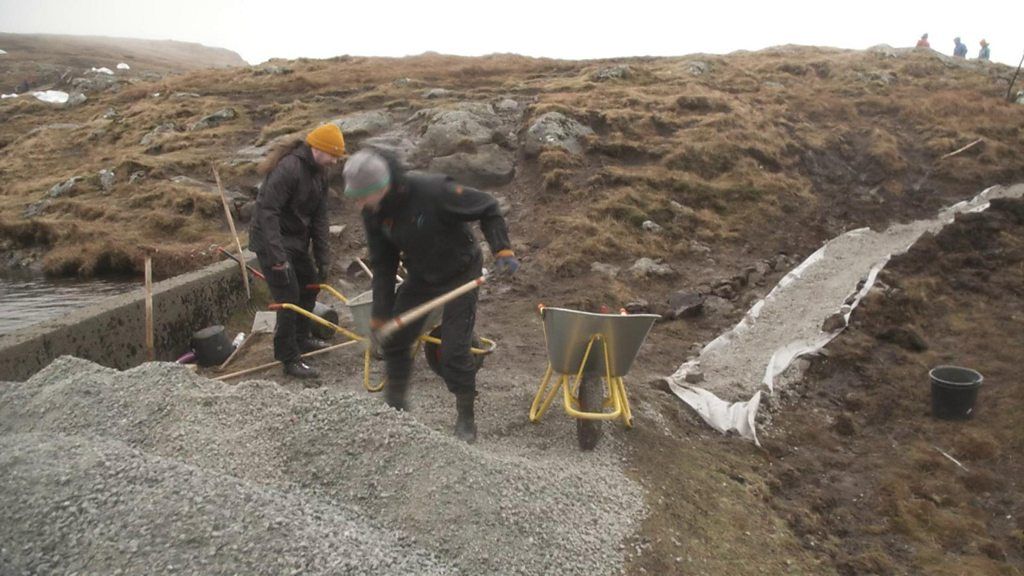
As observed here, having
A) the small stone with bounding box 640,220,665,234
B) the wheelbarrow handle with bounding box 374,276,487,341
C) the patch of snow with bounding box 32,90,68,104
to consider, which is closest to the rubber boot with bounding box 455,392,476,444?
the wheelbarrow handle with bounding box 374,276,487,341

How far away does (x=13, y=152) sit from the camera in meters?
20.8

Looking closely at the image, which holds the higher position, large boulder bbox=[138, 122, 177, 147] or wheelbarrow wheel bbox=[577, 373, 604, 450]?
wheelbarrow wheel bbox=[577, 373, 604, 450]

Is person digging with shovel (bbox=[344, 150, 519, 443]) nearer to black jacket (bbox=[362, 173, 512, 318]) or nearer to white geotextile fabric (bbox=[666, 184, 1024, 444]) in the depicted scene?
black jacket (bbox=[362, 173, 512, 318])

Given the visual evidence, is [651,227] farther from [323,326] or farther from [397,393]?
[397,393]

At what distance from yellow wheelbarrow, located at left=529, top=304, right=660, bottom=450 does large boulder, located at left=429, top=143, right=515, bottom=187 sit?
361 inches

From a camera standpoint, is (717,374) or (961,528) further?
(717,374)

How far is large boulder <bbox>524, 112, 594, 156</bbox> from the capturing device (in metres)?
A: 14.2

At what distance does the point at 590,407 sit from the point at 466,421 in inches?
34.5

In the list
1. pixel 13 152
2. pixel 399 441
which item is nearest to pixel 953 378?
pixel 399 441

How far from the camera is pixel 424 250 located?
14.9 ft

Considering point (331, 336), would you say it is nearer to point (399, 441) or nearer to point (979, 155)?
point (399, 441)

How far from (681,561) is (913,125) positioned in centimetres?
1805

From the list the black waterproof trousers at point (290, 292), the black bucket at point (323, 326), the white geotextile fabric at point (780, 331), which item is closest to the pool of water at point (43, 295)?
the black bucket at point (323, 326)

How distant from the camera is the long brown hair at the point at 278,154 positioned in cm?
600
